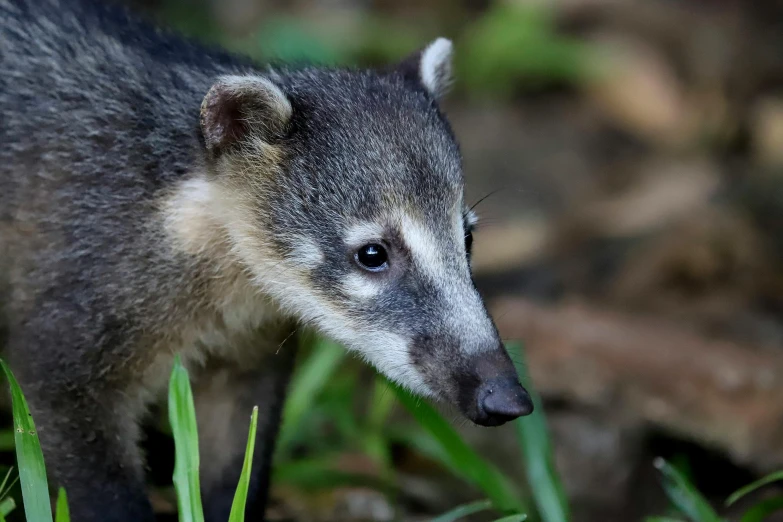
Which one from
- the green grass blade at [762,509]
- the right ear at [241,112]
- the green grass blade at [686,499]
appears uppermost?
the right ear at [241,112]

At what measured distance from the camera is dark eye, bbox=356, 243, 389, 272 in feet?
15.0

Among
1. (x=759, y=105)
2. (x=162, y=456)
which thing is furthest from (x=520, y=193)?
(x=162, y=456)

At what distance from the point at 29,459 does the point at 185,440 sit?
63cm

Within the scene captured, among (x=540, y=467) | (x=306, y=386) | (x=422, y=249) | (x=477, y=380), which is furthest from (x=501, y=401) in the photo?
(x=306, y=386)

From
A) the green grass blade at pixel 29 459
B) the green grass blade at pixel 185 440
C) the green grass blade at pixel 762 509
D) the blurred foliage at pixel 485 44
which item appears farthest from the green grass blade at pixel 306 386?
the blurred foliage at pixel 485 44

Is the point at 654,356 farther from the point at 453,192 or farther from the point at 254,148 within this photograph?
the point at 254,148

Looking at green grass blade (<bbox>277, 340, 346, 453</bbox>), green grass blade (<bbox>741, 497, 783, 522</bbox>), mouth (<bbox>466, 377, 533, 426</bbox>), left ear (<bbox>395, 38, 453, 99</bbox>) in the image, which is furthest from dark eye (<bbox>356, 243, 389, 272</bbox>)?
green grass blade (<bbox>741, 497, 783, 522</bbox>)

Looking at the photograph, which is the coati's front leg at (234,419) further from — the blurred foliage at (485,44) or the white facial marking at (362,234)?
the blurred foliage at (485,44)

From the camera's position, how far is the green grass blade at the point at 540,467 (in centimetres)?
518

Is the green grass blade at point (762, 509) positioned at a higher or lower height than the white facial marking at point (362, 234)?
lower

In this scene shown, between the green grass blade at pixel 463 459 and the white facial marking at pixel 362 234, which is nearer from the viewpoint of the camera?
the white facial marking at pixel 362 234

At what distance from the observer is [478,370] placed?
430 cm

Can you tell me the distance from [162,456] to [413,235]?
2.23m

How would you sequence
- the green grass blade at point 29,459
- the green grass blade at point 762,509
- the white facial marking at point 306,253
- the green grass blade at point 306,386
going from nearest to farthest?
1. the green grass blade at point 29,459
2. the white facial marking at point 306,253
3. the green grass blade at point 762,509
4. the green grass blade at point 306,386
